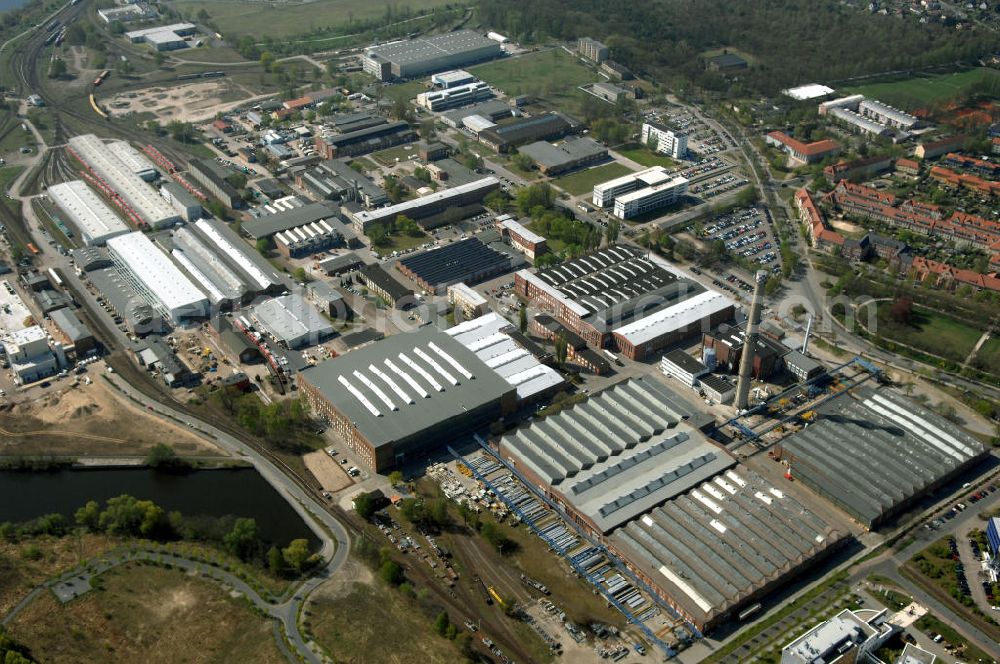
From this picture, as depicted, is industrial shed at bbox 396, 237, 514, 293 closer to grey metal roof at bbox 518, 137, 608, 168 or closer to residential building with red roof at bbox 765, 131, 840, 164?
grey metal roof at bbox 518, 137, 608, 168

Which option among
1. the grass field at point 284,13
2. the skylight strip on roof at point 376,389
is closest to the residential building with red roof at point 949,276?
the skylight strip on roof at point 376,389

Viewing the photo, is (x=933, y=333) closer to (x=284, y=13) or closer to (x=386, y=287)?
(x=386, y=287)

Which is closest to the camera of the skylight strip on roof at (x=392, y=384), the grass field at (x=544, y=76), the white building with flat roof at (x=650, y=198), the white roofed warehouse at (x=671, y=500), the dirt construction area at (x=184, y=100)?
the white roofed warehouse at (x=671, y=500)

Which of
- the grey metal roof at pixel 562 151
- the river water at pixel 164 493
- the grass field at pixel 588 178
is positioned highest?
the grey metal roof at pixel 562 151

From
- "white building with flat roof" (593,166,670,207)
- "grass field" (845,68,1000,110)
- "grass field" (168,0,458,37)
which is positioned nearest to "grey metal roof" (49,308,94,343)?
"white building with flat roof" (593,166,670,207)

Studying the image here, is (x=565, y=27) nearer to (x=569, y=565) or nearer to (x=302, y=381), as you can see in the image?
(x=302, y=381)

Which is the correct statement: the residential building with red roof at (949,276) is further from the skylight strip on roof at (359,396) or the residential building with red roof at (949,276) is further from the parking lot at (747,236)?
the skylight strip on roof at (359,396)

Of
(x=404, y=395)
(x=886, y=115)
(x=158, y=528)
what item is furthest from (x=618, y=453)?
(x=886, y=115)
